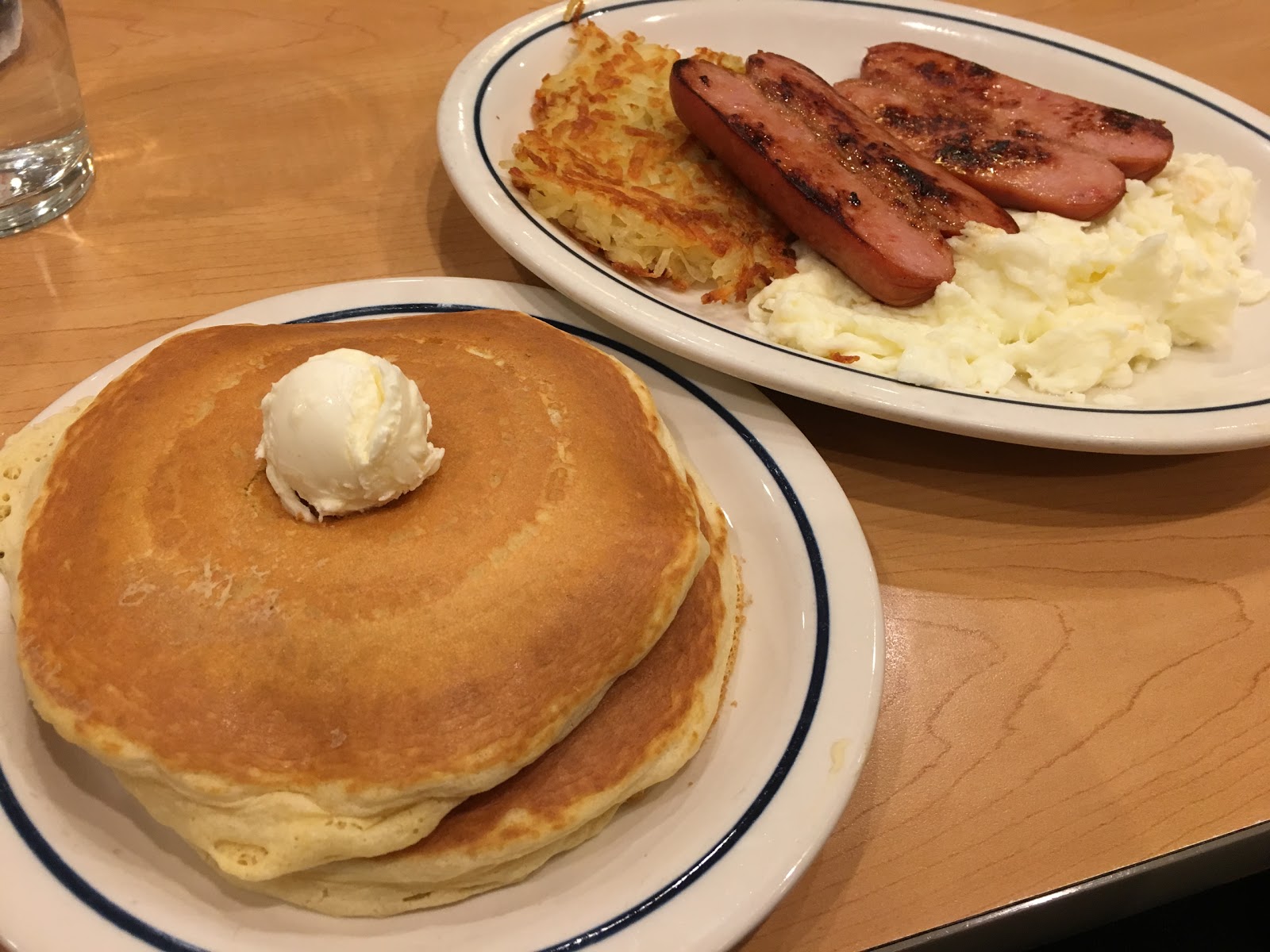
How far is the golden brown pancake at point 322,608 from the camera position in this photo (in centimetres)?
90

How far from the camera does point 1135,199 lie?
1.83 metres

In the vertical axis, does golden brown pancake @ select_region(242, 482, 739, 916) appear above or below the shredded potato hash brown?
below

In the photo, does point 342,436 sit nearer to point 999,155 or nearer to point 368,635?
point 368,635

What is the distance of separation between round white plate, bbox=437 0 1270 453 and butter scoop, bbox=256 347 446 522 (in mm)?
511

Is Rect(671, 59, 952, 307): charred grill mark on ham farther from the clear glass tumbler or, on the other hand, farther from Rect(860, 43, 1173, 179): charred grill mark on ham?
the clear glass tumbler

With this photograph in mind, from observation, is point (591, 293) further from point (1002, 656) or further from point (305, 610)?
point (1002, 656)

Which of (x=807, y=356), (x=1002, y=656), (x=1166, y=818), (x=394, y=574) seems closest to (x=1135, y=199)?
(x=807, y=356)

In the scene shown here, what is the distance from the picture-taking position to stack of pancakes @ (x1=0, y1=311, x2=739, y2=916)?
90cm

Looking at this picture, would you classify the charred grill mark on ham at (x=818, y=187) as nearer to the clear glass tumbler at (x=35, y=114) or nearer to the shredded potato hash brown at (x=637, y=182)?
the shredded potato hash brown at (x=637, y=182)

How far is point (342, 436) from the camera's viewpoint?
0.96m

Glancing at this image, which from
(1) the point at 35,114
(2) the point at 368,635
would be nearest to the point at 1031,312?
(2) the point at 368,635

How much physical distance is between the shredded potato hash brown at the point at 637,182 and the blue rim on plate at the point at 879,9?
76mm

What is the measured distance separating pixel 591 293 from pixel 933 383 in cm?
57

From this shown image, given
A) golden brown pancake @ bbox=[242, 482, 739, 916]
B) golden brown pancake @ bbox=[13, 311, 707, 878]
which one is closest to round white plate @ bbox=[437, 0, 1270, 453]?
golden brown pancake @ bbox=[13, 311, 707, 878]
